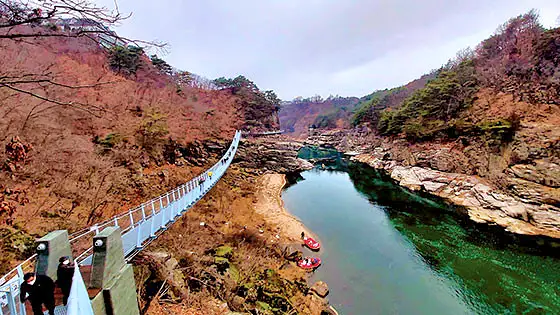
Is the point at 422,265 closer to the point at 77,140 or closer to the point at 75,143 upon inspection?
the point at 75,143

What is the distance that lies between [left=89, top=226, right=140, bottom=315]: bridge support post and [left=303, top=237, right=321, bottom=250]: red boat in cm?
1004

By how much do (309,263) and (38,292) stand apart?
9.70 metres

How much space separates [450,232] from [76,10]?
17619 millimetres

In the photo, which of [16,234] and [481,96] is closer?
[16,234]

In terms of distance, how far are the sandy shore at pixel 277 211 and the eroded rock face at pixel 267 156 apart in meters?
2.33

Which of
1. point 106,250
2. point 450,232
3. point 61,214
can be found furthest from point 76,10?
point 450,232

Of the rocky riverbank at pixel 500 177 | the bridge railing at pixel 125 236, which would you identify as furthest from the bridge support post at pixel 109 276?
the rocky riverbank at pixel 500 177

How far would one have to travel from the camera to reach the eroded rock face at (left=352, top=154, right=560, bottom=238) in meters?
14.0

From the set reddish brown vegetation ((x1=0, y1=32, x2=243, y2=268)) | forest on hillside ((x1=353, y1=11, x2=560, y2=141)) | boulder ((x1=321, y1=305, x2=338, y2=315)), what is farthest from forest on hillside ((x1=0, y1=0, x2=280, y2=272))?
forest on hillside ((x1=353, y1=11, x2=560, y2=141))

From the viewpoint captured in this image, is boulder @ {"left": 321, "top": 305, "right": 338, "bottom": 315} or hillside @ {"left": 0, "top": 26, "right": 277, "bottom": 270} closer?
hillside @ {"left": 0, "top": 26, "right": 277, "bottom": 270}

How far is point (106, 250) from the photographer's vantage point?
9.87ft

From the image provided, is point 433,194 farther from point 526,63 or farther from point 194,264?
point 194,264

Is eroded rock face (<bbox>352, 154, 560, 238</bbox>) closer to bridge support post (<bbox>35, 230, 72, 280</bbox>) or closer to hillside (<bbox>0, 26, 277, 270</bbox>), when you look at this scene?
hillside (<bbox>0, 26, 277, 270</bbox>)

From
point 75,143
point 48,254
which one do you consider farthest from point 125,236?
point 75,143
